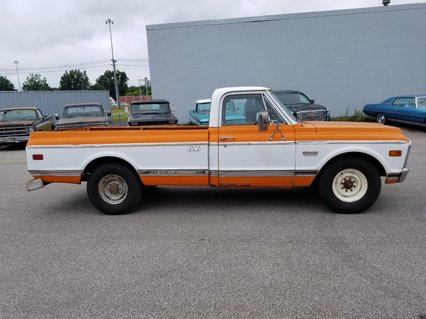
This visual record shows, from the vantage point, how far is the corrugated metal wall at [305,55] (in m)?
18.9

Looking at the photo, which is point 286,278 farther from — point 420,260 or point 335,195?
point 335,195

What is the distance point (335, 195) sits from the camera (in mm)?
5605

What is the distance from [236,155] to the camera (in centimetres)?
565

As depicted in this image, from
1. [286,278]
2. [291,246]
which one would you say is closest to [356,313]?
[286,278]

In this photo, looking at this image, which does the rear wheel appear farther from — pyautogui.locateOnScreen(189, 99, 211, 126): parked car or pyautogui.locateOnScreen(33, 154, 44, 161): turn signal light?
pyautogui.locateOnScreen(33, 154, 44, 161): turn signal light

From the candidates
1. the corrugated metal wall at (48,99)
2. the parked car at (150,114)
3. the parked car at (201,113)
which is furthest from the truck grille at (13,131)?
the corrugated metal wall at (48,99)

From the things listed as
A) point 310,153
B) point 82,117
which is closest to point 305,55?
point 82,117

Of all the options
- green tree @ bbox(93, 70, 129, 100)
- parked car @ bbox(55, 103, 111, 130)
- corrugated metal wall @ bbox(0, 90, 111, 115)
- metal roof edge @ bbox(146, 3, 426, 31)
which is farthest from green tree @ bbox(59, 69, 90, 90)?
parked car @ bbox(55, 103, 111, 130)

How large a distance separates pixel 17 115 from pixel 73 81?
3962 inches

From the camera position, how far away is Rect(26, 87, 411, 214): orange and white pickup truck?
18.0 feet

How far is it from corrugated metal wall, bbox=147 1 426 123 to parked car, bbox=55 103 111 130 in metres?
5.69

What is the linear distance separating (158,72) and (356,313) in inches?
725

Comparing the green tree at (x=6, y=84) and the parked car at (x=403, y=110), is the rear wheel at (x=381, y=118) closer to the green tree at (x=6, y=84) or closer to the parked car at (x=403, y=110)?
the parked car at (x=403, y=110)

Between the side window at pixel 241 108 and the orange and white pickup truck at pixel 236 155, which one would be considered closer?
the orange and white pickup truck at pixel 236 155
